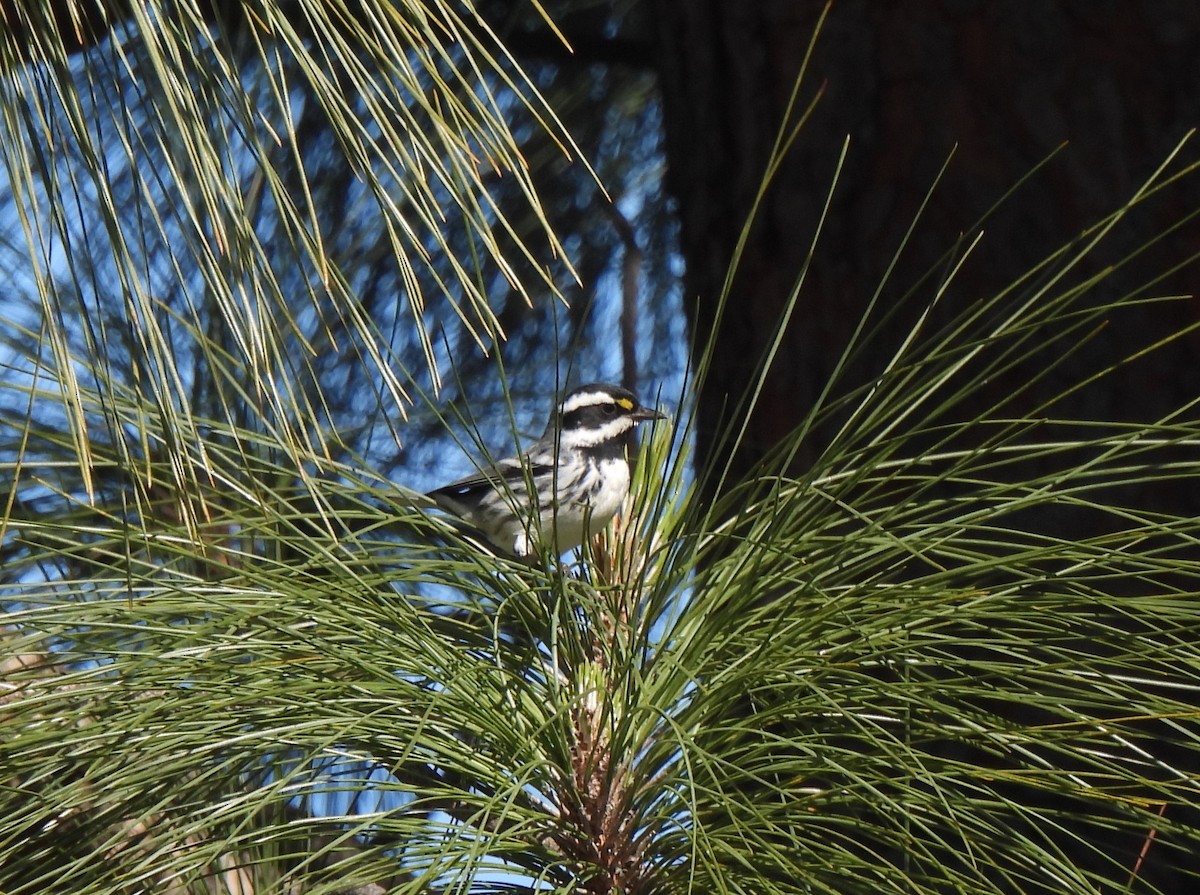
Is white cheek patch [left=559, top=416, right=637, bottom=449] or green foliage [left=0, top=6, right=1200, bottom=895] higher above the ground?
white cheek patch [left=559, top=416, right=637, bottom=449]

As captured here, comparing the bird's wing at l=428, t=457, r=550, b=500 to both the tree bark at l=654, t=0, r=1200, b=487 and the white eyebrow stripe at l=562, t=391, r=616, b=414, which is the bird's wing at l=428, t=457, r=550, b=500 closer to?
the white eyebrow stripe at l=562, t=391, r=616, b=414

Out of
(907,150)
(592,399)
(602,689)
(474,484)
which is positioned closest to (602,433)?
(592,399)

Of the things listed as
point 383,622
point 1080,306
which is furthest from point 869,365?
point 383,622

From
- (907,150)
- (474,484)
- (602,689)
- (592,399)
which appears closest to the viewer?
(602,689)

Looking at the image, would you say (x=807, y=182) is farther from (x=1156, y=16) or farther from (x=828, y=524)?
(x=828, y=524)

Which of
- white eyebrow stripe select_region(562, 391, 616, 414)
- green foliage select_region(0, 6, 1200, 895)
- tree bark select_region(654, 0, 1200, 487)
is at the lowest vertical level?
green foliage select_region(0, 6, 1200, 895)

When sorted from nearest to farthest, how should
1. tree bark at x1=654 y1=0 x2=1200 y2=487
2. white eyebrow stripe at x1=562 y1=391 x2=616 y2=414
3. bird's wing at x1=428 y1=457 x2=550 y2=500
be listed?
tree bark at x1=654 y1=0 x2=1200 y2=487 → bird's wing at x1=428 y1=457 x2=550 y2=500 → white eyebrow stripe at x1=562 y1=391 x2=616 y2=414

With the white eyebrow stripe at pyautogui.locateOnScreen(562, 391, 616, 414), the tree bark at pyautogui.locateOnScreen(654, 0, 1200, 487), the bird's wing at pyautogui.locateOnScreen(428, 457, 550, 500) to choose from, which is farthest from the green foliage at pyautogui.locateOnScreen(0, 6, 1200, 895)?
the white eyebrow stripe at pyautogui.locateOnScreen(562, 391, 616, 414)

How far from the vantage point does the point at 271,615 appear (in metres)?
1.41

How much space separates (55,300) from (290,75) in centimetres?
190

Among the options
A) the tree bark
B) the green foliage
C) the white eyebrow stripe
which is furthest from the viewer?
the white eyebrow stripe

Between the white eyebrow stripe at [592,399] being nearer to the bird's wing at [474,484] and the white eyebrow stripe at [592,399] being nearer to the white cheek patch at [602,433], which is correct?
the white cheek patch at [602,433]

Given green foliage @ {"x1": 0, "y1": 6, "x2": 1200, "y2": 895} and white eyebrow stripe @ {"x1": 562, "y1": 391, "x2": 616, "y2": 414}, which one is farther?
white eyebrow stripe @ {"x1": 562, "y1": 391, "x2": 616, "y2": 414}

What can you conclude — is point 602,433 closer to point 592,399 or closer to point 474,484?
point 592,399
